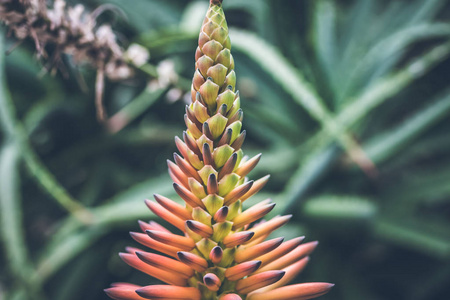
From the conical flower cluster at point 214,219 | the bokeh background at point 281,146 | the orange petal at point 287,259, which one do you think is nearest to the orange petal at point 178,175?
the conical flower cluster at point 214,219

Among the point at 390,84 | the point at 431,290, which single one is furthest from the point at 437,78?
the point at 431,290

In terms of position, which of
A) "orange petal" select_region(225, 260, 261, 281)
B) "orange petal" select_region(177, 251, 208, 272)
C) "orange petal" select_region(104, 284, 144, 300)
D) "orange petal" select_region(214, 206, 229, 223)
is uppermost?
"orange petal" select_region(214, 206, 229, 223)

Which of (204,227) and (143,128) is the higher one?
(143,128)

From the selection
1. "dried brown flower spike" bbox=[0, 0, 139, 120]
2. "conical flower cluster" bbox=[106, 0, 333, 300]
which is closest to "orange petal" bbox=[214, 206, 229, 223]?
"conical flower cluster" bbox=[106, 0, 333, 300]

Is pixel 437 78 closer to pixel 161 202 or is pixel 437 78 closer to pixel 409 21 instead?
pixel 409 21

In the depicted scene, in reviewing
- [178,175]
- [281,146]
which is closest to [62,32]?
[178,175]

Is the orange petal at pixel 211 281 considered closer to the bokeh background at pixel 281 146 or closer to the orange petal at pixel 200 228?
the orange petal at pixel 200 228

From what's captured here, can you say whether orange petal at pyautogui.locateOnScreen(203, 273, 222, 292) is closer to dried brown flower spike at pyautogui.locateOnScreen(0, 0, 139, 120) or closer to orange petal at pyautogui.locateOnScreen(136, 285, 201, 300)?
orange petal at pyautogui.locateOnScreen(136, 285, 201, 300)
